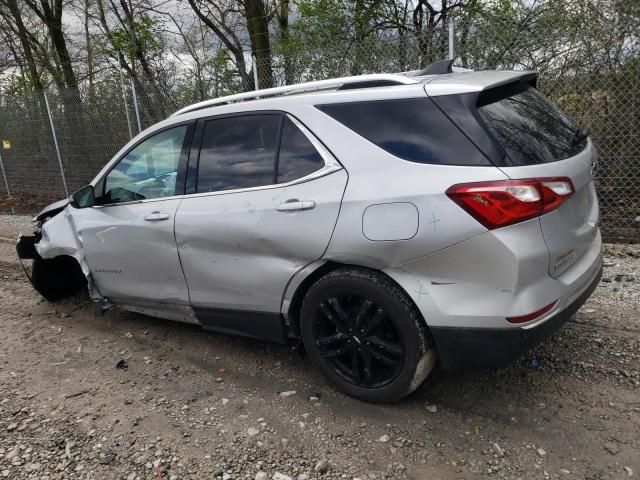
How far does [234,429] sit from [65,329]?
93.9 inches

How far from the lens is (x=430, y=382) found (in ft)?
10.0

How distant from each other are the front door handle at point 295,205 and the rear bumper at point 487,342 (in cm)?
92

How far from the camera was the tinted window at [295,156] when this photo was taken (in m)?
2.79

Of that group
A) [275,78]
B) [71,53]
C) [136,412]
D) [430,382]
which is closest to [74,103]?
[275,78]

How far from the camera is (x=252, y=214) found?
9.66ft

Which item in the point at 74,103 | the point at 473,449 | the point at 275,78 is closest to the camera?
the point at 473,449

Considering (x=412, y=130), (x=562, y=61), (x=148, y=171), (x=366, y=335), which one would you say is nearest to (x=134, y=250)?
(x=148, y=171)

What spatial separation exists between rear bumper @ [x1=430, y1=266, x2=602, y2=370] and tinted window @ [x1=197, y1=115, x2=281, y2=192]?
1.36 meters

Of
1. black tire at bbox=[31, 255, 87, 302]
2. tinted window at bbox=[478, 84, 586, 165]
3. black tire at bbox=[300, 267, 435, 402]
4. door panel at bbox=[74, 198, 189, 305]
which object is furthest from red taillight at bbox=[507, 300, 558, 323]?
black tire at bbox=[31, 255, 87, 302]

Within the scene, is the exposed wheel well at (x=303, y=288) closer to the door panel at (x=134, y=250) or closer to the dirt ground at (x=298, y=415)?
the dirt ground at (x=298, y=415)

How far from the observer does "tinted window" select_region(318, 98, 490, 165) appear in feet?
7.77

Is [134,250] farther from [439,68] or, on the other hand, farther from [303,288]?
[439,68]

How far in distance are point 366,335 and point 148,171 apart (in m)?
2.12

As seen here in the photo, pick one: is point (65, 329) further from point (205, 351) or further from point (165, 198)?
point (165, 198)
